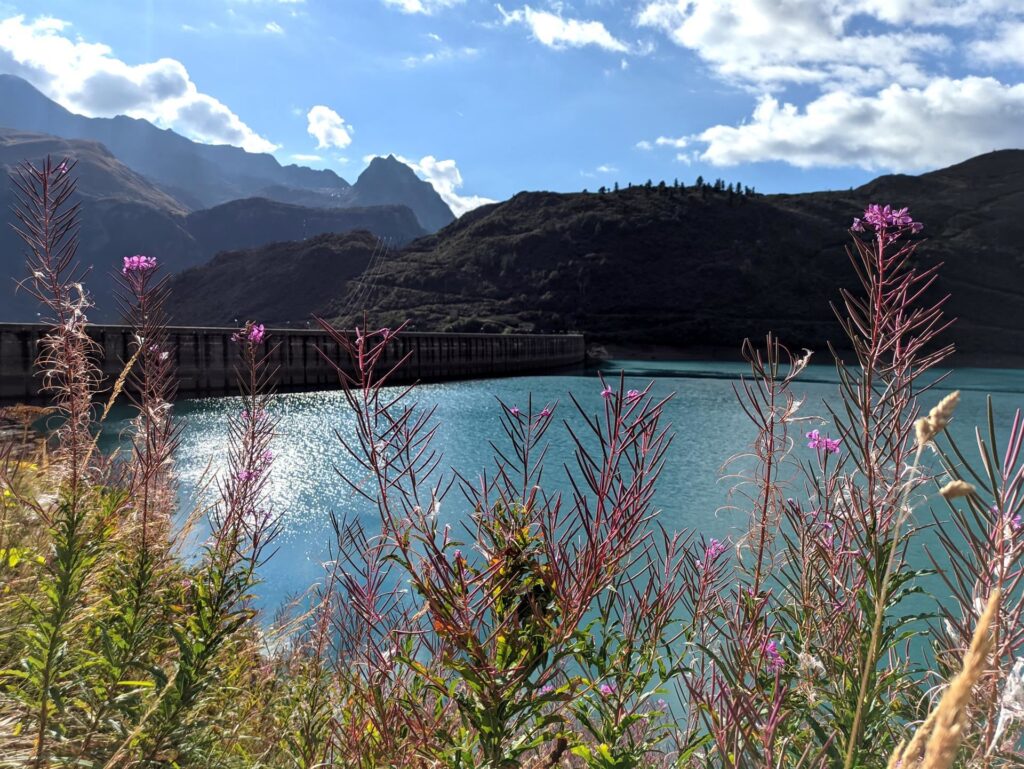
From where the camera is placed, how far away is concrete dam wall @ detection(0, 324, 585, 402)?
32.0 meters

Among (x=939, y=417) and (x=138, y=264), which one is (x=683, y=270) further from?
(x=939, y=417)

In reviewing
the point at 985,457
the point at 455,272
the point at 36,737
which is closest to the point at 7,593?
A: the point at 36,737

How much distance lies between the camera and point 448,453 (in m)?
23.3

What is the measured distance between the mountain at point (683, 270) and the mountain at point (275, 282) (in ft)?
8.50

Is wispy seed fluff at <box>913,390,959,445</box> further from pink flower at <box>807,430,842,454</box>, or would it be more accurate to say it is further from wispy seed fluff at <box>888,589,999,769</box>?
pink flower at <box>807,430,842,454</box>

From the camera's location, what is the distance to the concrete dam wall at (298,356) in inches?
1259

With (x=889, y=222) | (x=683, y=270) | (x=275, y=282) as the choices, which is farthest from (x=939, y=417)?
(x=275, y=282)

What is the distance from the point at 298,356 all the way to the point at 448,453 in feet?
87.2

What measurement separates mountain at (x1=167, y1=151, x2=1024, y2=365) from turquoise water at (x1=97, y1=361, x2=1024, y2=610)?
39.5 metres

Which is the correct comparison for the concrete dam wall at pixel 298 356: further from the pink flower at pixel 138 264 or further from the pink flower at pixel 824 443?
the pink flower at pixel 824 443

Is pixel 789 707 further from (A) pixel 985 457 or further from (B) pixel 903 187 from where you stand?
(B) pixel 903 187

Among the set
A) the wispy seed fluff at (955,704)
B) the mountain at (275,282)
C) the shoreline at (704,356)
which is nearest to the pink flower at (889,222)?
the wispy seed fluff at (955,704)

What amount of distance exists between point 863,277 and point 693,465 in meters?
20.5

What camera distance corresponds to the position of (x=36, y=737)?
2082 millimetres
